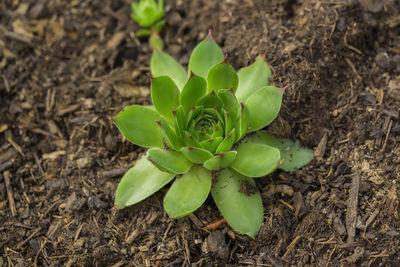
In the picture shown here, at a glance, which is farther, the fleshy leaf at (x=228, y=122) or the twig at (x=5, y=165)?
the twig at (x=5, y=165)

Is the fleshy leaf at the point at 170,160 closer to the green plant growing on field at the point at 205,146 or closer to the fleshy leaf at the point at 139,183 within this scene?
the green plant growing on field at the point at 205,146

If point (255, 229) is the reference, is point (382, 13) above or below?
above

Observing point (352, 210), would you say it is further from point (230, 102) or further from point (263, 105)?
point (230, 102)

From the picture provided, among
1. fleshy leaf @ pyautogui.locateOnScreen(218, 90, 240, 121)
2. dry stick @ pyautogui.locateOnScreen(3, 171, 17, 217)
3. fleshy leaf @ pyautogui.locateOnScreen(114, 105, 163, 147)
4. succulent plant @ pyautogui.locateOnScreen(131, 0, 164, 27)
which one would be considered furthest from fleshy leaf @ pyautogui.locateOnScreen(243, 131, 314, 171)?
dry stick @ pyautogui.locateOnScreen(3, 171, 17, 217)

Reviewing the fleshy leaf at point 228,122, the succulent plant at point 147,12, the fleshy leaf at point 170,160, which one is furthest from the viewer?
the succulent plant at point 147,12

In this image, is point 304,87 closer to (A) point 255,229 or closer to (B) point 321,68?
(B) point 321,68

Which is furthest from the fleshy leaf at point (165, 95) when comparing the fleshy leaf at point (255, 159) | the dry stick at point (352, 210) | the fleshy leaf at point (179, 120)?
the dry stick at point (352, 210)

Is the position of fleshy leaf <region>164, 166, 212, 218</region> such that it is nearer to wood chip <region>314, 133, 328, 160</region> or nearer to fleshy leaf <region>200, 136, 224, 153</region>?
fleshy leaf <region>200, 136, 224, 153</region>

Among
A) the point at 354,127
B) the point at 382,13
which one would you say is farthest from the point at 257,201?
the point at 382,13
